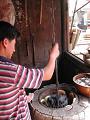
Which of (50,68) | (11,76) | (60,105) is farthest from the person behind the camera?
(60,105)

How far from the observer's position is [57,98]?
3791 mm

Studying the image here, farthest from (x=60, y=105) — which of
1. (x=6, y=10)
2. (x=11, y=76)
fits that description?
(x=6, y=10)

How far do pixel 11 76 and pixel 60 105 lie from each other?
2.00 m

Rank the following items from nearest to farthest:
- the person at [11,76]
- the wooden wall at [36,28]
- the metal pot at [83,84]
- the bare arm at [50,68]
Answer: the person at [11,76] < the bare arm at [50,68] < the metal pot at [83,84] < the wooden wall at [36,28]

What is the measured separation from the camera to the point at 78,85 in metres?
3.65

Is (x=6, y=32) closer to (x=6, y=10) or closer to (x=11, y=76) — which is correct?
(x=11, y=76)

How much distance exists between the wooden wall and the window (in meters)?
0.34

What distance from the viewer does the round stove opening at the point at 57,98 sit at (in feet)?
12.1

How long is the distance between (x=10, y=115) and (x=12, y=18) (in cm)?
313

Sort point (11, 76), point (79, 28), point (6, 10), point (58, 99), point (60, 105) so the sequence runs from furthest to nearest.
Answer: point (79, 28) → point (6, 10) → point (58, 99) → point (60, 105) → point (11, 76)

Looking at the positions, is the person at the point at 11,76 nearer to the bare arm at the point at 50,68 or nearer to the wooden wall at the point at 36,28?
the bare arm at the point at 50,68

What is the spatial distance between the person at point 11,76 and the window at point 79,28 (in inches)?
110

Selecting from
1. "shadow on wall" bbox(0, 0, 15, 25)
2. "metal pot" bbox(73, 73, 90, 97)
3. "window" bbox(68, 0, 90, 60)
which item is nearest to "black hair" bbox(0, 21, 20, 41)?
"metal pot" bbox(73, 73, 90, 97)

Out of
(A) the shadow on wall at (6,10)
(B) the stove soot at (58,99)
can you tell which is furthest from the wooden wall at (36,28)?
(B) the stove soot at (58,99)
